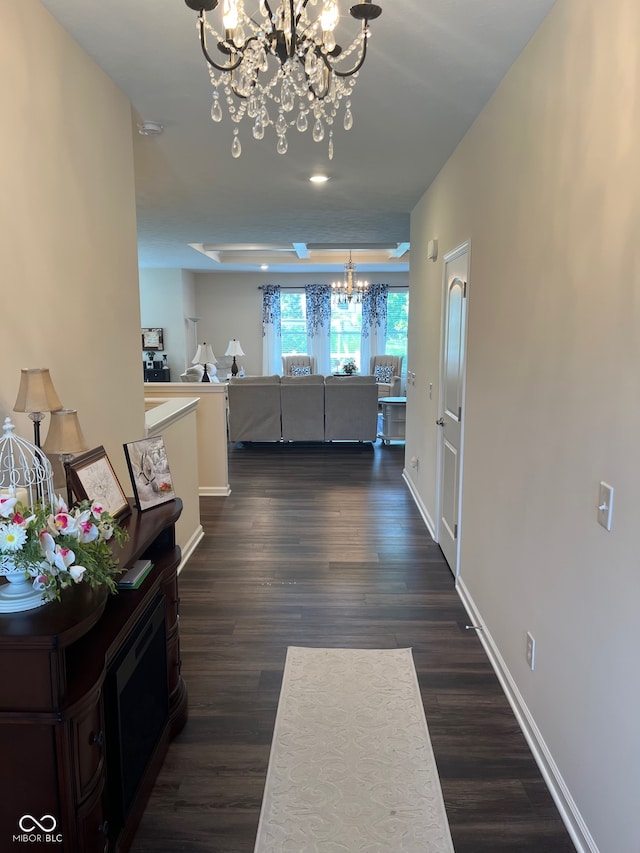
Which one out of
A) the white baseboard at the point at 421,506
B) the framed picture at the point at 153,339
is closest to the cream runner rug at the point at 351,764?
the white baseboard at the point at 421,506

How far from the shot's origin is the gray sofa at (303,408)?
7.47m

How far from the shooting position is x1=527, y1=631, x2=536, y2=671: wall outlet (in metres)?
A: 2.17

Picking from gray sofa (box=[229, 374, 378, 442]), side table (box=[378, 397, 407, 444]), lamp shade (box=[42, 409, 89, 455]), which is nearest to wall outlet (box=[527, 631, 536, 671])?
lamp shade (box=[42, 409, 89, 455])

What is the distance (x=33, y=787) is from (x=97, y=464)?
911 mm

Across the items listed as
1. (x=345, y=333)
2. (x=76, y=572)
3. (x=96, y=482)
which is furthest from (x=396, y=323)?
(x=76, y=572)

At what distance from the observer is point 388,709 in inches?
93.5

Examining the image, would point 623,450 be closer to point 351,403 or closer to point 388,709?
point 388,709

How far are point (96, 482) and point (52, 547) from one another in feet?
2.04

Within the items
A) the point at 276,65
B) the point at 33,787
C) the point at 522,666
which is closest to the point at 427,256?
the point at 276,65

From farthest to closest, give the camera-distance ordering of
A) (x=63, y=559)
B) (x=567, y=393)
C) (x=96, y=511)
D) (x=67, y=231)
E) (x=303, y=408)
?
(x=303, y=408), (x=67, y=231), (x=567, y=393), (x=96, y=511), (x=63, y=559)

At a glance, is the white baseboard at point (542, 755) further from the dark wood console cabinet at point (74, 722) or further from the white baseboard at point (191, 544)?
the white baseboard at point (191, 544)

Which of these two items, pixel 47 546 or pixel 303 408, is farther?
pixel 303 408

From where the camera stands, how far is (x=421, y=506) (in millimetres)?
4980

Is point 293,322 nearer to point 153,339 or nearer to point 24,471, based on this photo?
point 153,339
